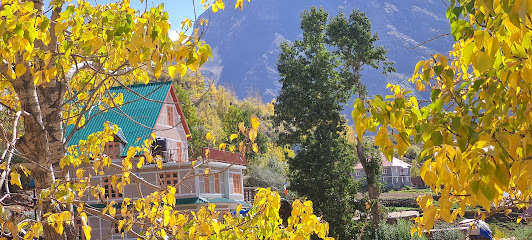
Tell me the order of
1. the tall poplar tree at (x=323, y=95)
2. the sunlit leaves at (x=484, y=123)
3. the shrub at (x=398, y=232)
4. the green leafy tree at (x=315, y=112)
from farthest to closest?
1. the tall poplar tree at (x=323, y=95)
2. the green leafy tree at (x=315, y=112)
3. the shrub at (x=398, y=232)
4. the sunlit leaves at (x=484, y=123)

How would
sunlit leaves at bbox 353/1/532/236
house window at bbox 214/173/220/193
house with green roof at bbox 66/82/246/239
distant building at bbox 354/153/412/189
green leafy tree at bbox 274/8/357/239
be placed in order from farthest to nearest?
distant building at bbox 354/153/412/189
house window at bbox 214/173/220/193
green leafy tree at bbox 274/8/357/239
house with green roof at bbox 66/82/246/239
sunlit leaves at bbox 353/1/532/236

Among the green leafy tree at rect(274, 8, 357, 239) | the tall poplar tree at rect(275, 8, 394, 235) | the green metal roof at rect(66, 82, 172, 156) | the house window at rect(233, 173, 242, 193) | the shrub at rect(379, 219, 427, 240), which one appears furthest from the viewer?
the house window at rect(233, 173, 242, 193)

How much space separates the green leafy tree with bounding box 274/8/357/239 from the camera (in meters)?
29.9

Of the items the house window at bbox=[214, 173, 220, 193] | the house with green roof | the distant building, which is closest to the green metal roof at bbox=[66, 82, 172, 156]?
the house with green roof

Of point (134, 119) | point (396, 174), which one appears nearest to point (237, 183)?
point (134, 119)

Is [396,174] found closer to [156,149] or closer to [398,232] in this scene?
[156,149]

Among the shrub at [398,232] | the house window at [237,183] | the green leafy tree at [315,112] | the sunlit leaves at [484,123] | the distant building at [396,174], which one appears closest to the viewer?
the sunlit leaves at [484,123]

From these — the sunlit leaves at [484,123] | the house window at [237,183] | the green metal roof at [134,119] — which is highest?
the green metal roof at [134,119]

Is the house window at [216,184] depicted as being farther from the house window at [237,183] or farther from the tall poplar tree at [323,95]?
the tall poplar tree at [323,95]

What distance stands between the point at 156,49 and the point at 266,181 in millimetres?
50191

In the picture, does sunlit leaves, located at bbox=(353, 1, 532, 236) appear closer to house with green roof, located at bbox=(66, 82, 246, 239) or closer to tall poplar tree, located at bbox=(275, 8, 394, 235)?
house with green roof, located at bbox=(66, 82, 246, 239)

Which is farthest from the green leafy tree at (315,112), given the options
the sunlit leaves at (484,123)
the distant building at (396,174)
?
the distant building at (396,174)

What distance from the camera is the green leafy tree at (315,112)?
98.0 feet

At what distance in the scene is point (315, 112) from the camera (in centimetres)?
3067
